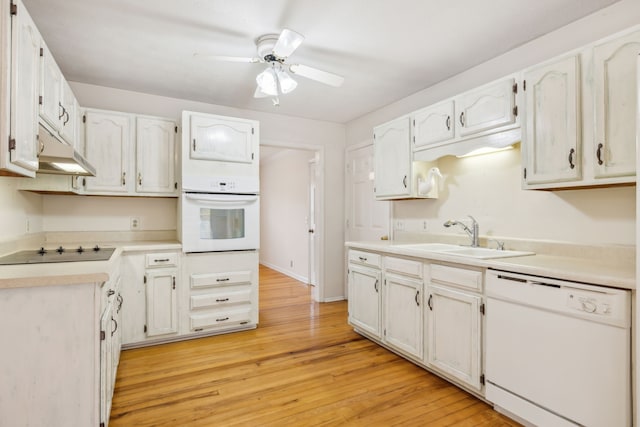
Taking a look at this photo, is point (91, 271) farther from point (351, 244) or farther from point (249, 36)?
point (351, 244)

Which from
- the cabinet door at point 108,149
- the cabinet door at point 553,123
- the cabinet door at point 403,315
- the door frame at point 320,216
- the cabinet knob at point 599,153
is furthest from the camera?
the door frame at point 320,216

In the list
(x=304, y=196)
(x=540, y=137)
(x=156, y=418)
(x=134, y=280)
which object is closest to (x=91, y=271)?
(x=156, y=418)

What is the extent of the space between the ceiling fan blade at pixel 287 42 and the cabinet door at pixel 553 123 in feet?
4.91

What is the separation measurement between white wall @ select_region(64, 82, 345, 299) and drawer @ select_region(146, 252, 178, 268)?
2.28ft

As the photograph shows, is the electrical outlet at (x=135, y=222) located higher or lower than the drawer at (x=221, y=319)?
higher

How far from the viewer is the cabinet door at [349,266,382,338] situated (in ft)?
9.91

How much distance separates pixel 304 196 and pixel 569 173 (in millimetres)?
4326

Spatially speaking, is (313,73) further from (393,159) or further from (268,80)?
(393,159)

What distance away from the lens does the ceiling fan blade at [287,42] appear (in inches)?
82.0

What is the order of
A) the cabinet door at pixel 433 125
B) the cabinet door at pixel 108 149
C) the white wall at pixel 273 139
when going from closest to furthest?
the cabinet door at pixel 433 125 → the cabinet door at pixel 108 149 → the white wall at pixel 273 139

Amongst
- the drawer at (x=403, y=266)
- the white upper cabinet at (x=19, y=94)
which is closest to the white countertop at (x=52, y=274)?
the white upper cabinet at (x=19, y=94)

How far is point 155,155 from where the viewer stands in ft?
11.1

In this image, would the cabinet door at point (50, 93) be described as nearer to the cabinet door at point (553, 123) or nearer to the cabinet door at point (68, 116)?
the cabinet door at point (68, 116)

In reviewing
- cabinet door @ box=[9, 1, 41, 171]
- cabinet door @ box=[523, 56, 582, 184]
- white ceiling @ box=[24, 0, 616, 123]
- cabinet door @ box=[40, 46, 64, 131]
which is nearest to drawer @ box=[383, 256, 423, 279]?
cabinet door @ box=[523, 56, 582, 184]
